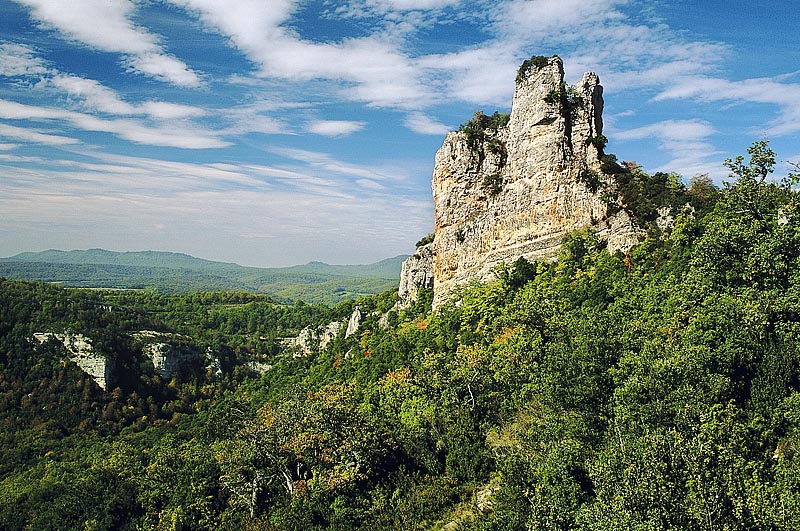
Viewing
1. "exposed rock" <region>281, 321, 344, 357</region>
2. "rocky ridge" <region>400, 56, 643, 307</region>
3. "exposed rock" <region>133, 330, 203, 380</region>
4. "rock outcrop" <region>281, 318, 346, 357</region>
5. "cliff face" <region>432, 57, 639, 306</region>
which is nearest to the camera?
"rocky ridge" <region>400, 56, 643, 307</region>

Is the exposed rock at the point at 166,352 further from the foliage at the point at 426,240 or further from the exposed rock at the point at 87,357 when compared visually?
the foliage at the point at 426,240

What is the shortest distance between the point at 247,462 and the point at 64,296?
7398 centimetres

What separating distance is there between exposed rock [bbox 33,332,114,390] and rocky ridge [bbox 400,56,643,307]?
146 feet

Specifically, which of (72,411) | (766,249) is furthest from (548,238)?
(72,411)

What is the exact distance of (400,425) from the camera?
2916 cm

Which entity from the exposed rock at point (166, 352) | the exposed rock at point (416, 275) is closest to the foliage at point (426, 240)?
the exposed rock at point (416, 275)

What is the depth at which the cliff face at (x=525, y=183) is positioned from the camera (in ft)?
138

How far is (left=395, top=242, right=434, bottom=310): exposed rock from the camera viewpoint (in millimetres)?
55625

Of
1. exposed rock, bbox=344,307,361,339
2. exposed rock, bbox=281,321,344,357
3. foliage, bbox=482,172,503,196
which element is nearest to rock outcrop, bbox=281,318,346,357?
exposed rock, bbox=281,321,344,357

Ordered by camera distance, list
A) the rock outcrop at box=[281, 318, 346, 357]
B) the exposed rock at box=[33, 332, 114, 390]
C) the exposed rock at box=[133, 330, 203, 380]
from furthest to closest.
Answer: the exposed rock at box=[133, 330, 203, 380], the rock outcrop at box=[281, 318, 346, 357], the exposed rock at box=[33, 332, 114, 390]

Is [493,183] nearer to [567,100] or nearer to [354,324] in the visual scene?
[567,100]

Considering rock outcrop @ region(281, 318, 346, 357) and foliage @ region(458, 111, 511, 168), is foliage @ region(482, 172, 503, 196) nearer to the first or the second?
foliage @ region(458, 111, 511, 168)

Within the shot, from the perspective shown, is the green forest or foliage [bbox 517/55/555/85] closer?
the green forest

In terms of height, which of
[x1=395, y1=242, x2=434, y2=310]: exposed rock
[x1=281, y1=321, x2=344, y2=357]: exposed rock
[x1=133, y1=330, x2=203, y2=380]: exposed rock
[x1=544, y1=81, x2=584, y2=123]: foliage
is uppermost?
[x1=544, y1=81, x2=584, y2=123]: foliage
